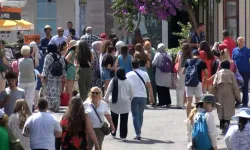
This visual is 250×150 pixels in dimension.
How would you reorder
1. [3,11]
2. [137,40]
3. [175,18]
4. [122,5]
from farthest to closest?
[175,18] → [122,5] → [137,40] → [3,11]

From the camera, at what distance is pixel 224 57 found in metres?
20.2

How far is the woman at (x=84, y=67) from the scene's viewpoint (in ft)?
65.9

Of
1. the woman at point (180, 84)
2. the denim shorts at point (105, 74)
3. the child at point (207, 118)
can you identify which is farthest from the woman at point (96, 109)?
the denim shorts at point (105, 74)

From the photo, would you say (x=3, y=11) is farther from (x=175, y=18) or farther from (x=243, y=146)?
(x=175, y=18)

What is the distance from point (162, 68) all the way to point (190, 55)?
7.86ft

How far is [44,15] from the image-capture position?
38.5 m

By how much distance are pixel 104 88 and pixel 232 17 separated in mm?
10230

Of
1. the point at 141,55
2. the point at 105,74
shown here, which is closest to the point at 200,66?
the point at 141,55

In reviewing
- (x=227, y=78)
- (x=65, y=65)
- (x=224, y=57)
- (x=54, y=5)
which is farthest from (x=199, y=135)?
(x=54, y=5)

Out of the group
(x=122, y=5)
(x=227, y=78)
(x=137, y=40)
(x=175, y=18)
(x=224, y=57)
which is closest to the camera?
(x=227, y=78)

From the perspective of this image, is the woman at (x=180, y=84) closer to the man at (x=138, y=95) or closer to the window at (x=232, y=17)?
the man at (x=138, y=95)

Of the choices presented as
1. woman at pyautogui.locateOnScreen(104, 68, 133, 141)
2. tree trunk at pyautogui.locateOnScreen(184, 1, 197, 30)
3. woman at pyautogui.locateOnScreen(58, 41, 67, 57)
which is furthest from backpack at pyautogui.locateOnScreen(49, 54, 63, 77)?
tree trunk at pyautogui.locateOnScreen(184, 1, 197, 30)

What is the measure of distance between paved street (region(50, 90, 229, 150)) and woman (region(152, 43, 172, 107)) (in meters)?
0.54

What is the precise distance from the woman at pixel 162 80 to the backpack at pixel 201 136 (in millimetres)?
10084
